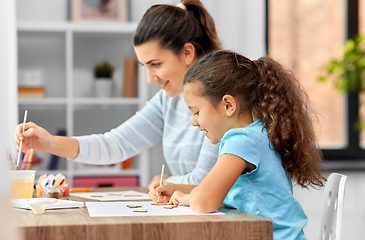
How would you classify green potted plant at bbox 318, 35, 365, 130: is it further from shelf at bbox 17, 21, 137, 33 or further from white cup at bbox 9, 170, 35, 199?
white cup at bbox 9, 170, 35, 199

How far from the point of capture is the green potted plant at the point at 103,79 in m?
2.62

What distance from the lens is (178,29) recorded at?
1.44 metres

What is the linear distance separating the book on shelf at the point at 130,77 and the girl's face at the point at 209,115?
60.3 inches

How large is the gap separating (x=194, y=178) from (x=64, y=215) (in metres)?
0.59

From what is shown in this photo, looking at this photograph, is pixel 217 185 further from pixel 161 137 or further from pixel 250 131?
pixel 161 137

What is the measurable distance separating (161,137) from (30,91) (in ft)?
3.84

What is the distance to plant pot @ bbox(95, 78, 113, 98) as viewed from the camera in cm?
262

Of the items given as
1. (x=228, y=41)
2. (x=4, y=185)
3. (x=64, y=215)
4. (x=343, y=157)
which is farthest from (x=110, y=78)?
(x=4, y=185)

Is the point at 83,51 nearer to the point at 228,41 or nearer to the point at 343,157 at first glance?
the point at 228,41

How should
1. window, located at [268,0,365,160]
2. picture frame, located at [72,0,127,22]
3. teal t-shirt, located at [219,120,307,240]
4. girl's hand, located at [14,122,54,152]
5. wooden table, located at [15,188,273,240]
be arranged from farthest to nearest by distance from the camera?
window, located at [268,0,365,160] < picture frame, located at [72,0,127,22] < girl's hand, located at [14,122,54,152] < teal t-shirt, located at [219,120,307,240] < wooden table, located at [15,188,273,240]

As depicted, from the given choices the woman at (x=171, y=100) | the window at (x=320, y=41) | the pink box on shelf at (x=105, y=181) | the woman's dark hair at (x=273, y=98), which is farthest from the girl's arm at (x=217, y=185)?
the window at (x=320, y=41)

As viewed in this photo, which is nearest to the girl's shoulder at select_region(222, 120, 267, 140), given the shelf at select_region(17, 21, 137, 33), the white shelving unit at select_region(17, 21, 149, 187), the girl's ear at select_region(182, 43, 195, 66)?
the girl's ear at select_region(182, 43, 195, 66)

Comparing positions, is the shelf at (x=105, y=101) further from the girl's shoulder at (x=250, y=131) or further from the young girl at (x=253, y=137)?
A: the girl's shoulder at (x=250, y=131)

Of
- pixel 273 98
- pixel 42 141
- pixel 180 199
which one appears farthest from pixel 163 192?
pixel 42 141
